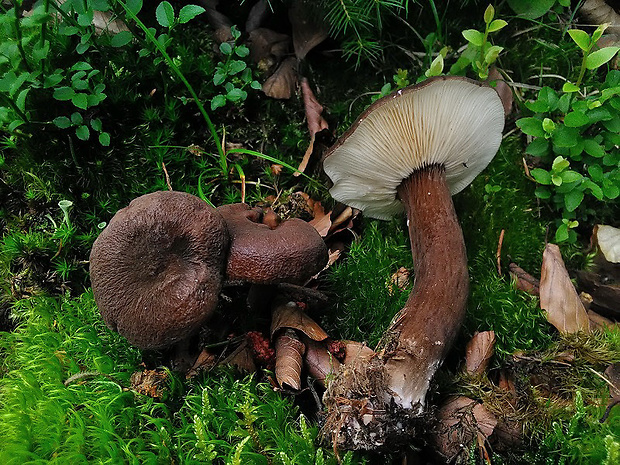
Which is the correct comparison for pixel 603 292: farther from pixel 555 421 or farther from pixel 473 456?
pixel 473 456

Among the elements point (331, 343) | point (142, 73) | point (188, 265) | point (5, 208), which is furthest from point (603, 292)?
point (5, 208)

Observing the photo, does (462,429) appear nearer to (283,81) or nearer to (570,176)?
(570,176)

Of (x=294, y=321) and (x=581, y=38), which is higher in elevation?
(x=581, y=38)

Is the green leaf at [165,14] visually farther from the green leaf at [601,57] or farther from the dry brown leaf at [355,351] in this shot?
the green leaf at [601,57]

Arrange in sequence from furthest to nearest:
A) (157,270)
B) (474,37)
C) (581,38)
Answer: (474,37), (581,38), (157,270)

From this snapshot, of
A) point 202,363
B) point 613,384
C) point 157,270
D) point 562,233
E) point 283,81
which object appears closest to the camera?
point 157,270

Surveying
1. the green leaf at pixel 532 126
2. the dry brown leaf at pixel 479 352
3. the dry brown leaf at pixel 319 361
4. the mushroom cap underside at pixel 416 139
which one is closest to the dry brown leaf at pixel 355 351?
the dry brown leaf at pixel 319 361

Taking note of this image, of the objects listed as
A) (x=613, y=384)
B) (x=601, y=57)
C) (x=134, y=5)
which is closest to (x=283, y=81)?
(x=134, y=5)

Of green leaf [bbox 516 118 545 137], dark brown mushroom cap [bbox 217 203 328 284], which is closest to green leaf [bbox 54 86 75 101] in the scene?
dark brown mushroom cap [bbox 217 203 328 284]
